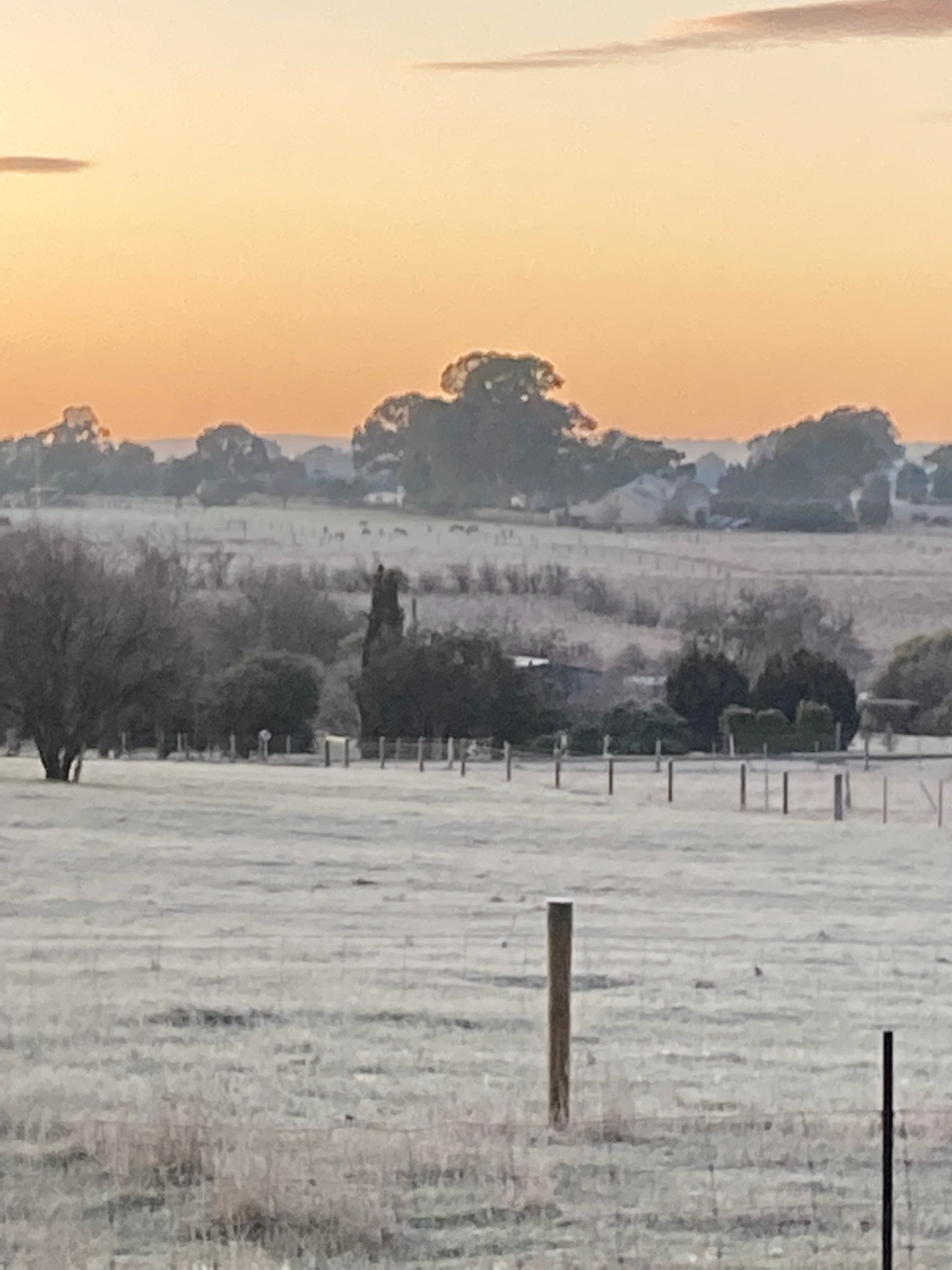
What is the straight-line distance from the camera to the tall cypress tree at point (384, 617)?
99938 mm

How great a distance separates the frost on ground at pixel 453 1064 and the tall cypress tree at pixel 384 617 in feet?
203

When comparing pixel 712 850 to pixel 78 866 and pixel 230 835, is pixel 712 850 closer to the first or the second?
pixel 230 835

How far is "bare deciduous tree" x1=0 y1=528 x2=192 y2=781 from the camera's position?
63.8 meters

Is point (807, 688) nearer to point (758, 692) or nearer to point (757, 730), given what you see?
point (758, 692)

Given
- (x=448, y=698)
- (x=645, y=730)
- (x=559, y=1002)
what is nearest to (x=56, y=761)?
(x=448, y=698)

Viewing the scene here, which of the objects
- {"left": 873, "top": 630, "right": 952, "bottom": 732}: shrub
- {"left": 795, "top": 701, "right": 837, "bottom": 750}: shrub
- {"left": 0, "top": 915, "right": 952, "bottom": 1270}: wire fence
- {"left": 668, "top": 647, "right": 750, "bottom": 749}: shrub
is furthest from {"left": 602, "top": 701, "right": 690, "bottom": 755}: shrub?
{"left": 0, "top": 915, "right": 952, "bottom": 1270}: wire fence

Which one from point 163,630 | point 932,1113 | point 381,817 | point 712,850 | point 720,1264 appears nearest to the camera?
point 720,1264

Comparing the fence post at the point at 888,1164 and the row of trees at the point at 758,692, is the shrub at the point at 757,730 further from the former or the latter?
the fence post at the point at 888,1164

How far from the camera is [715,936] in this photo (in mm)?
26438

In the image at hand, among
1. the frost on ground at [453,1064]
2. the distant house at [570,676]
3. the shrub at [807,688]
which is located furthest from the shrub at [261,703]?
the frost on ground at [453,1064]

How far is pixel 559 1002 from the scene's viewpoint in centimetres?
1330

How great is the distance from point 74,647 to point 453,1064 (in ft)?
160

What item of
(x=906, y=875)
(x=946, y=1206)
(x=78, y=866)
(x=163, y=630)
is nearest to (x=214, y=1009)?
(x=946, y=1206)

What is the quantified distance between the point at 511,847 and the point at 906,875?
7765 mm
